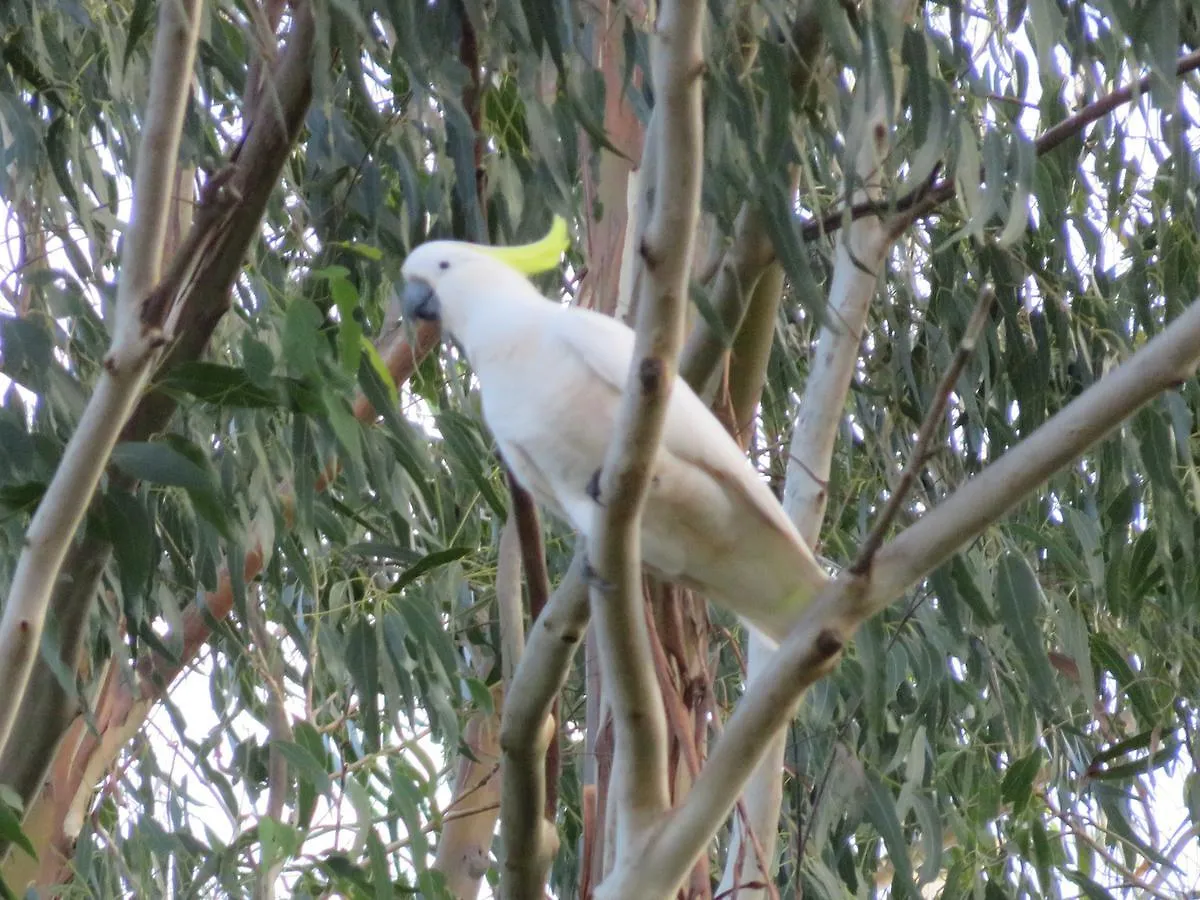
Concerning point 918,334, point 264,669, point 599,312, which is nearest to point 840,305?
point 599,312

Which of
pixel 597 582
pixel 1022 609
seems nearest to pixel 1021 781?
pixel 1022 609

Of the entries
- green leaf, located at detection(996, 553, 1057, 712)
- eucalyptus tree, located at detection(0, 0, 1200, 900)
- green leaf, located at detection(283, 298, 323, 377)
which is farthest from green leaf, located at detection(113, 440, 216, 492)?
green leaf, located at detection(996, 553, 1057, 712)

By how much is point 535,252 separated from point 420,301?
0.70ft

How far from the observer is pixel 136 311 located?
1.10 metres

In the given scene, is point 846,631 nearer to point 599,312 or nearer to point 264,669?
point 599,312

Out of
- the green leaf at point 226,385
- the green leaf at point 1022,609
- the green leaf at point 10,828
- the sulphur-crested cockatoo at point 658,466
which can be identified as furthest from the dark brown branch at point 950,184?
the green leaf at point 10,828

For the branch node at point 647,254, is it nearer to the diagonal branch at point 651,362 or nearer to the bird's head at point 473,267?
the diagonal branch at point 651,362

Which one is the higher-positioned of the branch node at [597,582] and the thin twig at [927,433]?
the thin twig at [927,433]

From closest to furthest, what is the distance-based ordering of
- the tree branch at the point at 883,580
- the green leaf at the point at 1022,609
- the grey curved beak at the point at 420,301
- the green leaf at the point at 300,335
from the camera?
the tree branch at the point at 883,580, the green leaf at the point at 300,335, the green leaf at the point at 1022,609, the grey curved beak at the point at 420,301

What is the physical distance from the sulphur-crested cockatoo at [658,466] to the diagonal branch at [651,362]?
0.31 meters

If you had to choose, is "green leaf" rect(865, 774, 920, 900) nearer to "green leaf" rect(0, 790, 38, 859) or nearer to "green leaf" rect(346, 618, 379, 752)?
"green leaf" rect(346, 618, 379, 752)

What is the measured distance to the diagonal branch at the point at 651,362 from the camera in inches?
34.2

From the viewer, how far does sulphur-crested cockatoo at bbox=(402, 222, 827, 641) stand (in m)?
1.36

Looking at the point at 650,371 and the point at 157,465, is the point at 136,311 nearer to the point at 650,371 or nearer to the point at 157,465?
the point at 157,465
